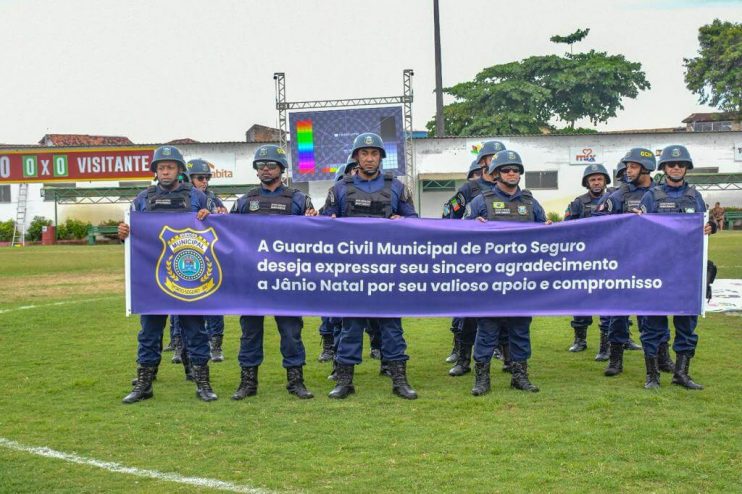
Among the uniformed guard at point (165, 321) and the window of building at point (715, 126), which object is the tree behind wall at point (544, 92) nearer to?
the window of building at point (715, 126)

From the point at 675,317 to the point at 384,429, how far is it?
10.5 feet

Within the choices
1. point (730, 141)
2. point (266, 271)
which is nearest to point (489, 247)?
point (266, 271)

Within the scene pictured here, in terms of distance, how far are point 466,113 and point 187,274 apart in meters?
56.1

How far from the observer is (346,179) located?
852cm

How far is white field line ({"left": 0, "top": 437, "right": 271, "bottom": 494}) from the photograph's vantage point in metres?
5.49

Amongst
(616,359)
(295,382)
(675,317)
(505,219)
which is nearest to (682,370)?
(675,317)

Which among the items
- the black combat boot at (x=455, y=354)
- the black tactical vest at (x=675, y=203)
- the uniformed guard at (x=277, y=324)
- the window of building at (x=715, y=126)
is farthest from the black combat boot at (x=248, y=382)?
the window of building at (x=715, y=126)

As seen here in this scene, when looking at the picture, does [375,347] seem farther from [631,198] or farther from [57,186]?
[57,186]

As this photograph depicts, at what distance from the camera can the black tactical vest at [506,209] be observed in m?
8.48

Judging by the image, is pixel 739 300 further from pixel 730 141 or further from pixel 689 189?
pixel 730 141

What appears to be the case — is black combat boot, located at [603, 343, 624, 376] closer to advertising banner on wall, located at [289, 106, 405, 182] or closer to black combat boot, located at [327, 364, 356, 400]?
black combat boot, located at [327, 364, 356, 400]

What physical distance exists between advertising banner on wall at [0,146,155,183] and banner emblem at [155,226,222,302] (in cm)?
4582

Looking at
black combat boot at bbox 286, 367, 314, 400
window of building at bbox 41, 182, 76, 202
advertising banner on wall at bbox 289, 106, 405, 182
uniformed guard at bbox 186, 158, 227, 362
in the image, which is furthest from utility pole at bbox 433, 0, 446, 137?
black combat boot at bbox 286, 367, 314, 400

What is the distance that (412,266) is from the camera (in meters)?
8.34
